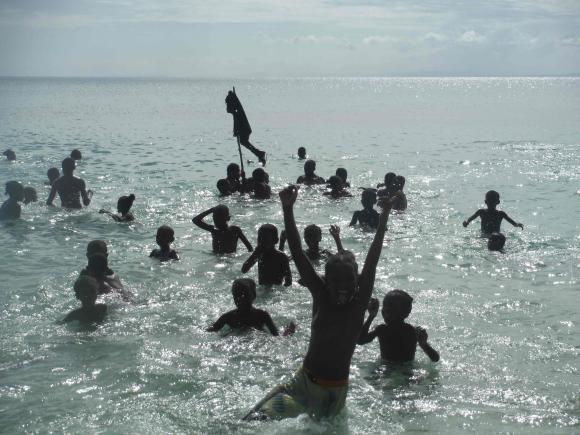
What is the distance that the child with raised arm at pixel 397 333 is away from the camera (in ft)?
23.0

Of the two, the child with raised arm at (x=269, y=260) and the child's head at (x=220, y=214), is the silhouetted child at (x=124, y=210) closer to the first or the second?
the child's head at (x=220, y=214)

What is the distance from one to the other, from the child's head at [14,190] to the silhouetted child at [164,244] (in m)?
5.44

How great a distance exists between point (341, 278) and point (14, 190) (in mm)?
13083

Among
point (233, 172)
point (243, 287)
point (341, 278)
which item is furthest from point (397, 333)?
point (233, 172)

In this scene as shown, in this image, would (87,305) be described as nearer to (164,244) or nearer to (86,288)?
Result: (86,288)

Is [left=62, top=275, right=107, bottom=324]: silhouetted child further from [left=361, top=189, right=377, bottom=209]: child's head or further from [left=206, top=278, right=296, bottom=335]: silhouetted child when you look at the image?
[left=361, top=189, right=377, bottom=209]: child's head

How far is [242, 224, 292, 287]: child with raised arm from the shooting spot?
10.3 m

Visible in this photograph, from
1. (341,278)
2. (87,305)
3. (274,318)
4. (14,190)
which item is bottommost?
(274,318)

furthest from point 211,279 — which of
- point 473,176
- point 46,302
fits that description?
point 473,176

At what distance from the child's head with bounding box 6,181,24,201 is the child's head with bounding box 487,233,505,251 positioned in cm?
1140

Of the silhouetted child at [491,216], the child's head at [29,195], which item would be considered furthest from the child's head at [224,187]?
the silhouetted child at [491,216]

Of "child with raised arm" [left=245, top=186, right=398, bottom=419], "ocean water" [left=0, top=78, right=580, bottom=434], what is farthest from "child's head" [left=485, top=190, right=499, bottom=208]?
"child with raised arm" [left=245, top=186, right=398, bottom=419]

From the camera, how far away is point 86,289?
872cm

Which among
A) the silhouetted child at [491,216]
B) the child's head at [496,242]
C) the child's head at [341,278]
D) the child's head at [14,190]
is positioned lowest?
the child's head at [496,242]
